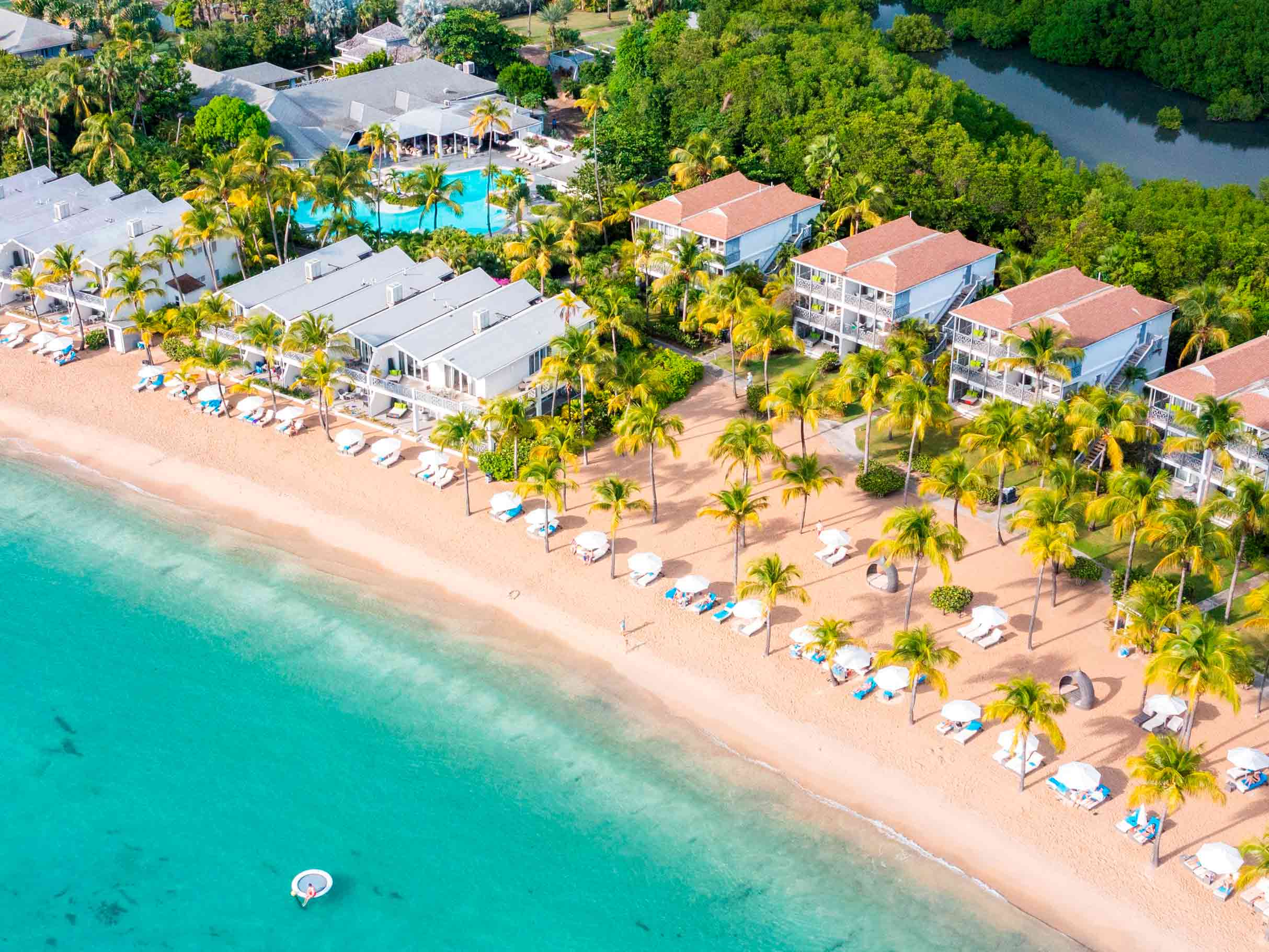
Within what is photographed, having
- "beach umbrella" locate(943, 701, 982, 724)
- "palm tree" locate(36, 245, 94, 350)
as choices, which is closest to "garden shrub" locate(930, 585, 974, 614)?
"beach umbrella" locate(943, 701, 982, 724)

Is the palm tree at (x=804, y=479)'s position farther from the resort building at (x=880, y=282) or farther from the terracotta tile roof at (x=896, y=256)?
the terracotta tile roof at (x=896, y=256)

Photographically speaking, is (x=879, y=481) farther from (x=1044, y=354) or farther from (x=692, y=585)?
(x=692, y=585)

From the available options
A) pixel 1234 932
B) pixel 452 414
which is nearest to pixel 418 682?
pixel 452 414

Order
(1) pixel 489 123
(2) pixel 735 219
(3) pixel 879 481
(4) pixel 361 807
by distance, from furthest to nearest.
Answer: (1) pixel 489 123, (2) pixel 735 219, (3) pixel 879 481, (4) pixel 361 807

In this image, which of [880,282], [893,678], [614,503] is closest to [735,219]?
[880,282]

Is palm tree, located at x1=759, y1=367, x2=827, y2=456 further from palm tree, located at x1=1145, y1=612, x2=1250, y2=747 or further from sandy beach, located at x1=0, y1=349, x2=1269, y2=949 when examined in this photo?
palm tree, located at x1=1145, y1=612, x2=1250, y2=747

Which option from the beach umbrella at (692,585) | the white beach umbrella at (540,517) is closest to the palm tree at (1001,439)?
the beach umbrella at (692,585)

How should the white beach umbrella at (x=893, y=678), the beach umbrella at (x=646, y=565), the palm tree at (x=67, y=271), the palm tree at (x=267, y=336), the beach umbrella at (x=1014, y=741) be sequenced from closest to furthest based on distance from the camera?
the beach umbrella at (x=1014, y=741)
the white beach umbrella at (x=893, y=678)
the beach umbrella at (x=646, y=565)
the palm tree at (x=267, y=336)
the palm tree at (x=67, y=271)
